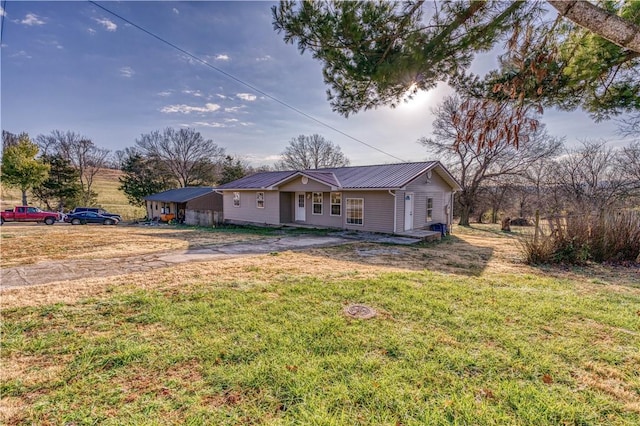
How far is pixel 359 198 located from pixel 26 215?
78.0 ft

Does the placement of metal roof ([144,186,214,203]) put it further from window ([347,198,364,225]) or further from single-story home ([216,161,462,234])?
window ([347,198,364,225])

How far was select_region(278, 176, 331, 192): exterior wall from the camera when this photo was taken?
579 inches

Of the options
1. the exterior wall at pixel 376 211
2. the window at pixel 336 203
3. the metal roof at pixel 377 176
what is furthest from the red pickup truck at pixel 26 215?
the exterior wall at pixel 376 211

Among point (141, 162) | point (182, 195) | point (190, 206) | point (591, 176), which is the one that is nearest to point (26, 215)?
point (182, 195)

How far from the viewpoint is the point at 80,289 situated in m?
4.74

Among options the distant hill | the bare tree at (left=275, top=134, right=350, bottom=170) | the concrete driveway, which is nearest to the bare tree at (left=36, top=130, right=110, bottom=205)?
the distant hill

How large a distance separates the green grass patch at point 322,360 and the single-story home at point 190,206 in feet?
59.4

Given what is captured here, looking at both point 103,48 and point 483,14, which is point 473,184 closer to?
point 483,14

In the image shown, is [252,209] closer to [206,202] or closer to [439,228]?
[206,202]

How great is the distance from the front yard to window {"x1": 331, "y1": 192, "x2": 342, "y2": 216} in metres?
9.51

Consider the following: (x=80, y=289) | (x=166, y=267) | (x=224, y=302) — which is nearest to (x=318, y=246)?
(x=166, y=267)

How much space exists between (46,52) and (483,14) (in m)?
11.1

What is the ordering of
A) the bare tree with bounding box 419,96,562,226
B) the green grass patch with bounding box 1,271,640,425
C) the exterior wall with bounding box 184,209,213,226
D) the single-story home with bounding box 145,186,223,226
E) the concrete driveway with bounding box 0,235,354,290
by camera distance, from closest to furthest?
the green grass patch with bounding box 1,271,640,425, the concrete driveway with bounding box 0,235,354,290, the bare tree with bounding box 419,96,562,226, the exterior wall with bounding box 184,209,213,226, the single-story home with bounding box 145,186,223,226

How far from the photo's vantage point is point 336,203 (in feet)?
48.8
